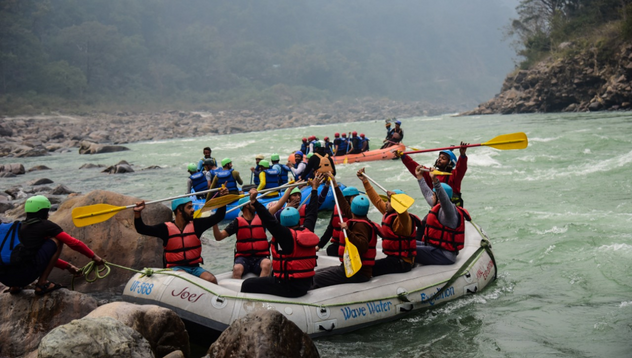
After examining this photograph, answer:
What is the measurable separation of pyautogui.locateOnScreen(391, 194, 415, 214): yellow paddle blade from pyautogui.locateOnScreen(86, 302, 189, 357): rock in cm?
223

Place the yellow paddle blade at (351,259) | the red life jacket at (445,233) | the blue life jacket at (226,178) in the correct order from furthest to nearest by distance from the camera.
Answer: the blue life jacket at (226,178) < the red life jacket at (445,233) < the yellow paddle blade at (351,259)

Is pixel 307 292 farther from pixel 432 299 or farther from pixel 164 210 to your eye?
pixel 164 210

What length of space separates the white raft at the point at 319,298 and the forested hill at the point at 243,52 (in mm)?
50432

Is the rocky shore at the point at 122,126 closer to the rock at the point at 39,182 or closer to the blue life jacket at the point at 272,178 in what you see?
the rock at the point at 39,182

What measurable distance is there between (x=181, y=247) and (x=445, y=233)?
109 inches

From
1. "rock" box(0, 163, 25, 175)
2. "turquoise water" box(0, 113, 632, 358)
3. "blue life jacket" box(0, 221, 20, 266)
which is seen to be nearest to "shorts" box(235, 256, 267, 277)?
"turquoise water" box(0, 113, 632, 358)

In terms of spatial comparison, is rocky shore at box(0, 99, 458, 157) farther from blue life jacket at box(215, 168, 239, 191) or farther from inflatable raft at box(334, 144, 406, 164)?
blue life jacket at box(215, 168, 239, 191)

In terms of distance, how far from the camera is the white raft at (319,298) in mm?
4812

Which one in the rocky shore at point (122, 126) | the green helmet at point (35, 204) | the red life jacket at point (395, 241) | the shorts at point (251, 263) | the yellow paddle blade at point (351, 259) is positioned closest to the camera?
the green helmet at point (35, 204)

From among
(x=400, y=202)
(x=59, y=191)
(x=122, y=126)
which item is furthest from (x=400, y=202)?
(x=122, y=126)

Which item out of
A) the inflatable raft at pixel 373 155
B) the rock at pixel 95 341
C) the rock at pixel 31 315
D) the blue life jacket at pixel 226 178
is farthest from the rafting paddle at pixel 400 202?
the inflatable raft at pixel 373 155

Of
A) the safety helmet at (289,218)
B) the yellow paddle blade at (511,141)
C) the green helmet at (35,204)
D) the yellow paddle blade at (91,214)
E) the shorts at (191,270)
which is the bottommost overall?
the shorts at (191,270)

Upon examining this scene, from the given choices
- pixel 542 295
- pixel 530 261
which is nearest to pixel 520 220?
pixel 530 261

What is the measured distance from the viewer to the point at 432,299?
18.2ft
